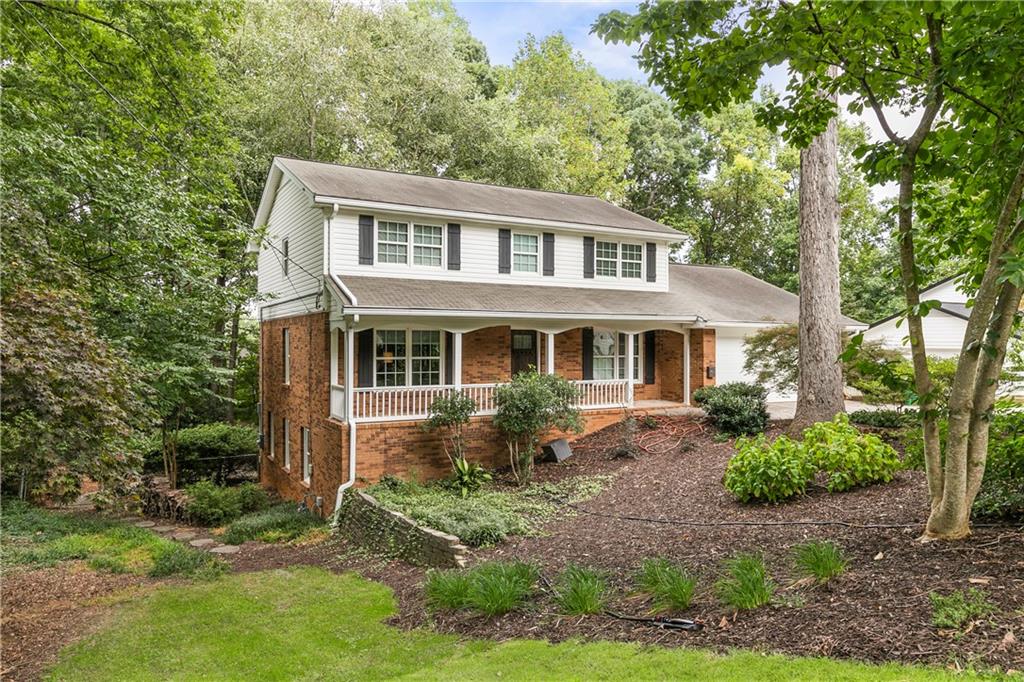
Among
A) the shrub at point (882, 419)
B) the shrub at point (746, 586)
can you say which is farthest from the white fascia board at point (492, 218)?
the shrub at point (746, 586)

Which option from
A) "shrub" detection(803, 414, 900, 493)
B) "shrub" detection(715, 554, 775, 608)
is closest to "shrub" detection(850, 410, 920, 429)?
"shrub" detection(803, 414, 900, 493)

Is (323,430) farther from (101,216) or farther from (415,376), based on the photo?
(101,216)

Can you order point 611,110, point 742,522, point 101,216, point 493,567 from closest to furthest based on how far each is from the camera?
point 493,567, point 742,522, point 101,216, point 611,110

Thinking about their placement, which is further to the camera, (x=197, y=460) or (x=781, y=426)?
(x=197, y=460)

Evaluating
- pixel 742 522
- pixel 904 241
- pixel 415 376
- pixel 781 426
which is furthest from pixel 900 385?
pixel 415 376

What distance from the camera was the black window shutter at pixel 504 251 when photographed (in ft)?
51.2

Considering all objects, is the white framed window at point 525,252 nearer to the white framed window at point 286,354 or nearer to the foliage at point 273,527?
the white framed window at point 286,354

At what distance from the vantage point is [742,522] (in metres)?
7.05

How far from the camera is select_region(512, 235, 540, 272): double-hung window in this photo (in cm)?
1591

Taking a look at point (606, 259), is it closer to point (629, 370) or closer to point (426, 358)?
point (629, 370)

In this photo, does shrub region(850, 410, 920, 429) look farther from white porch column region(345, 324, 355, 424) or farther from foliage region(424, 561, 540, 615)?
white porch column region(345, 324, 355, 424)

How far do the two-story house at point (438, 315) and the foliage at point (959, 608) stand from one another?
9.89 metres

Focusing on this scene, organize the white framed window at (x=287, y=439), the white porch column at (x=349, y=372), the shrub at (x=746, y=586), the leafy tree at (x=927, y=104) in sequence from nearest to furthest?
the leafy tree at (x=927, y=104)
the shrub at (x=746, y=586)
the white porch column at (x=349, y=372)
the white framed window at (x=287, y=439)

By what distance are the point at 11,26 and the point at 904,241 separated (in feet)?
37.6
